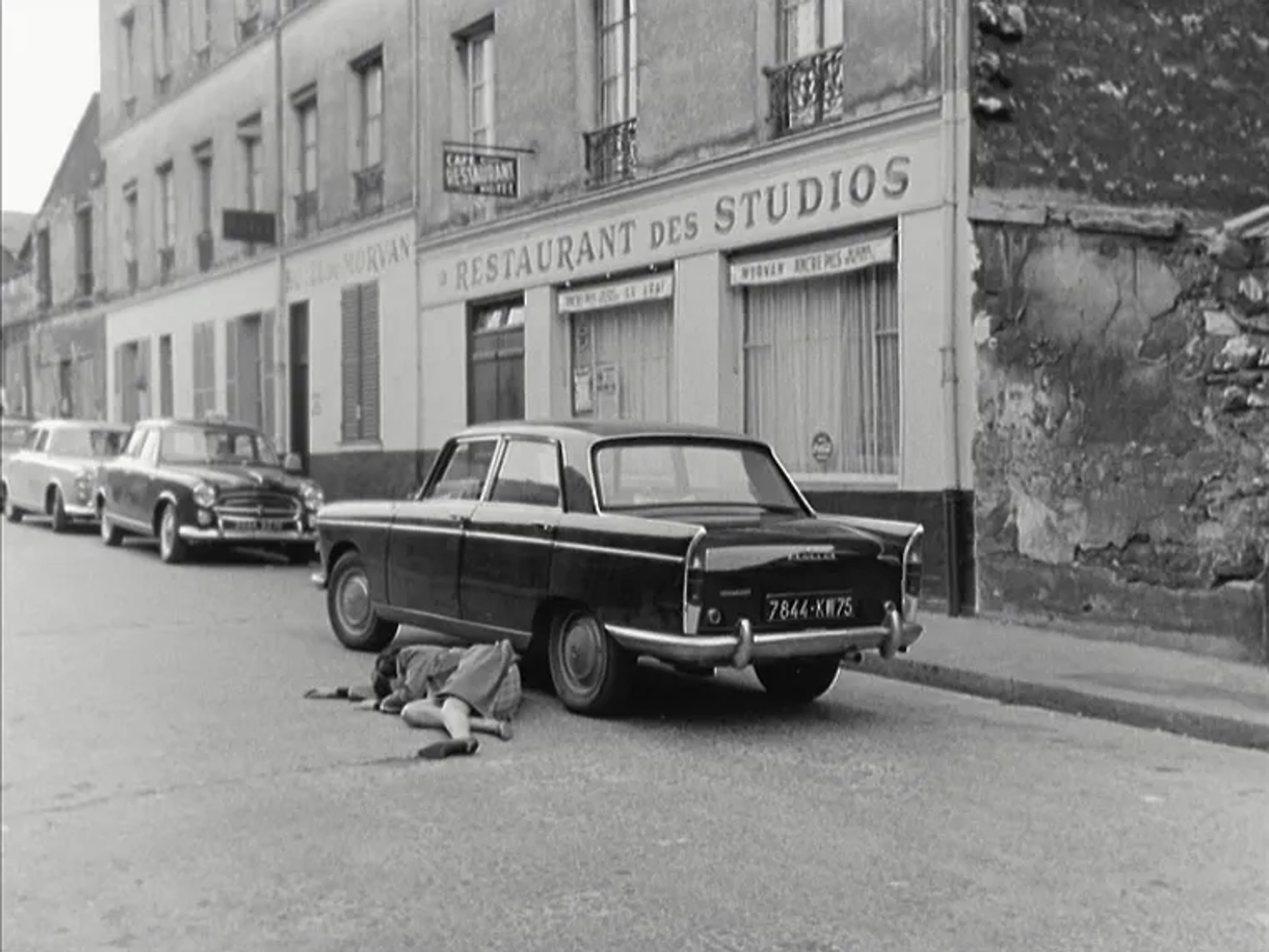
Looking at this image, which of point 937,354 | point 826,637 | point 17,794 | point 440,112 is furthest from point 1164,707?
point 440,112

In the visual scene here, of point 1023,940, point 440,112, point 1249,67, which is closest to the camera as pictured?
point 1023,940

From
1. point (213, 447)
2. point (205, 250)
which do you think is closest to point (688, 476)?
point (213, 447)

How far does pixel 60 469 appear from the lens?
2158cm

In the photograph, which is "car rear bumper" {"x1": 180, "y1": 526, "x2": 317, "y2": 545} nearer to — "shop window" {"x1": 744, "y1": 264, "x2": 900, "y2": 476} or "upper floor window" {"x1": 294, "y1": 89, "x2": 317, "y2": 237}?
"shop window" {"x1": 744, "y1": 264, "x2": 900, "y2": 476}

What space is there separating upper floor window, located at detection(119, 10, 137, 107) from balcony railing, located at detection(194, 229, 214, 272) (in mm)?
4492

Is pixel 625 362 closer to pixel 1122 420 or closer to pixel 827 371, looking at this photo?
pixel 827 371

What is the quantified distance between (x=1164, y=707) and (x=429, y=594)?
4.39m

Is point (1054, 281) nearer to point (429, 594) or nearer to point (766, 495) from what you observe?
point (766, 495)

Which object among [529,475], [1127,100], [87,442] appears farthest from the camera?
[87,442]

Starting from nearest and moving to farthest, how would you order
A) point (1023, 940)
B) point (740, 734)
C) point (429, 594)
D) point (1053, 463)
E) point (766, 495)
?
point (1023, 940), point (740, 734), point (766, 495), point (429, 594), point (1053, 463)

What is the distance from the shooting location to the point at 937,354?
12.3 m

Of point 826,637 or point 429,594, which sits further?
point 429,594

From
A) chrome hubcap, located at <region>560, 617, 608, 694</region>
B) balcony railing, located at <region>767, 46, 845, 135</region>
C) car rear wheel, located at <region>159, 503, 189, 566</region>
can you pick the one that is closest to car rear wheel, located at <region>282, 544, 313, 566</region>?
car rear wheel, located at <region>159, 503, 189, 566</region>

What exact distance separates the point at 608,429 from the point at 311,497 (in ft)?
31.5
